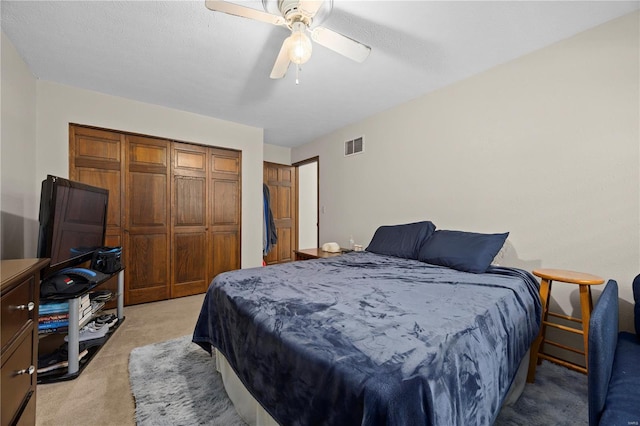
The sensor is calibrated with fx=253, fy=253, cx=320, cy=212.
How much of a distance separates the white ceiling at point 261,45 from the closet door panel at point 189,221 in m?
0.79

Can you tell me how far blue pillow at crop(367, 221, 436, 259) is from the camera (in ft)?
8.48

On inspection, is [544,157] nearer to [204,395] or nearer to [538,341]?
[538,341]

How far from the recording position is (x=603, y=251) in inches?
72.2

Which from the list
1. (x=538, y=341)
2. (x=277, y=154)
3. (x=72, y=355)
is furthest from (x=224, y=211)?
(x=538, y=341)

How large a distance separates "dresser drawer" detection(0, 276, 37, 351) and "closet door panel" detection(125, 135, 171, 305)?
2.29 meters

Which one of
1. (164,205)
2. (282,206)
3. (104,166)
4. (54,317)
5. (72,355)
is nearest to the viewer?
Answer: (72,355)

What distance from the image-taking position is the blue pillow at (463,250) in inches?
78.7

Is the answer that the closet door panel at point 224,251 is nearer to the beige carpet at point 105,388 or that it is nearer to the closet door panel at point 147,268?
the closet door panel at point 147,268

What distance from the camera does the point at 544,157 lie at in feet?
6.93

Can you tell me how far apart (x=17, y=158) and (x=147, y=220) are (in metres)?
1.26

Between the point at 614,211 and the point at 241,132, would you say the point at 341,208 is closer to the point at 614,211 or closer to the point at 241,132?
the point at 241,132

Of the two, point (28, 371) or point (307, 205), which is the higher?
point (307, 205)

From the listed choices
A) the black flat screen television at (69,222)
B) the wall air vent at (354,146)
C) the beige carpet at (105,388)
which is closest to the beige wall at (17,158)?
the black flat screen television at (69,222)

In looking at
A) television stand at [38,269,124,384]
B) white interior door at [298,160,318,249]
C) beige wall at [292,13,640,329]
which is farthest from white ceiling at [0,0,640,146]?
white interior door at [298,160,318,249]
